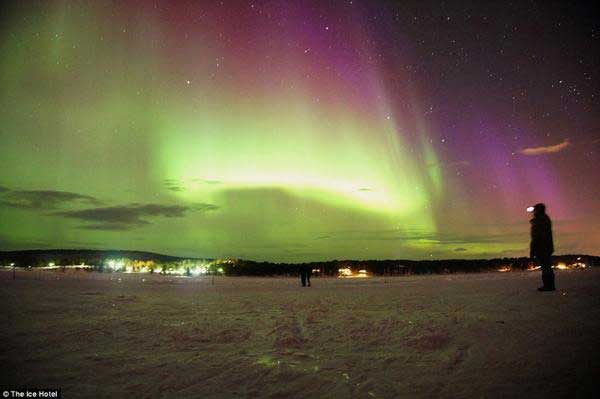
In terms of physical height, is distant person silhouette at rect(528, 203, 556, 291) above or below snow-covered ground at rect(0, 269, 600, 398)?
above

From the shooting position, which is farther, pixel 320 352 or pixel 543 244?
pixel 543 244

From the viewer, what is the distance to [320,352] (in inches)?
238

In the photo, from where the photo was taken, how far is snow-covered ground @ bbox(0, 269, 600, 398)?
4438 millimetres

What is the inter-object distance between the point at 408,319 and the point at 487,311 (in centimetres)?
169

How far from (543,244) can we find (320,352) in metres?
7.67

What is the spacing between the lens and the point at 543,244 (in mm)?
10594

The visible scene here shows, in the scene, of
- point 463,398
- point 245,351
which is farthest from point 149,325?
point 463,398

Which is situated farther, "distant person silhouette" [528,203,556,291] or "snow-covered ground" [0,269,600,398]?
"distant person silhouette" [528,203,556,291]

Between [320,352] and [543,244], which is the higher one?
[543,244]

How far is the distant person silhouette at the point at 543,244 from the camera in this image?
10508 mm

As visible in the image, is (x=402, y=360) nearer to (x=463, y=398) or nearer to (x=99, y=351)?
(x=463, y=398)

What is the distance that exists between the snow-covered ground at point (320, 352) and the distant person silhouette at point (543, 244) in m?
1.12

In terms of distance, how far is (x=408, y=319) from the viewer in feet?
27.1

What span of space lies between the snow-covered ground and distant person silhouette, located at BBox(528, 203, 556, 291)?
3.68ft
